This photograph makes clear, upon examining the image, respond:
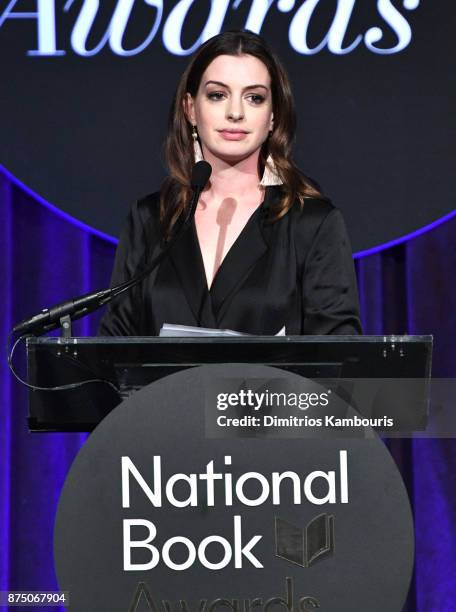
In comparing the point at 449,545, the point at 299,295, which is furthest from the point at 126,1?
the point at 449,545

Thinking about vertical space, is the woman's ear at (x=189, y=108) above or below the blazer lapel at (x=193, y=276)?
above

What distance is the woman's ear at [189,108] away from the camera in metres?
2.42

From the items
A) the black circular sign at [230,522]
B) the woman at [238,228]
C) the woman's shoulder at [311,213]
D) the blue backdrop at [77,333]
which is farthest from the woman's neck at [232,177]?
the black circular sign at [230,522]

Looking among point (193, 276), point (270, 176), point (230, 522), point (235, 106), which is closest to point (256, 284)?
point (193, 276)

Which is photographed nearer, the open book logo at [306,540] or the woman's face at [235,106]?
the open book logo at [306,540]

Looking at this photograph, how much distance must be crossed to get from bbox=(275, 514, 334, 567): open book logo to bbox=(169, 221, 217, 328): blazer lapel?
2.75ft

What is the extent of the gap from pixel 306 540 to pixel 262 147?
3.78 ft

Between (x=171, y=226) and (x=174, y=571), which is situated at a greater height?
(x=171, y=226)

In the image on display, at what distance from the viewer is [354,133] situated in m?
2.97

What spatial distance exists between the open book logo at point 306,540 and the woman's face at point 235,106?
3.43 feet

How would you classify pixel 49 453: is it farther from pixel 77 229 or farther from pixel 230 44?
pixel 230 44

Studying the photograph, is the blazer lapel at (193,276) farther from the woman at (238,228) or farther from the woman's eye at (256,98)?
the woman's eye at (256,98)

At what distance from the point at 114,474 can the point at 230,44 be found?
1169 mm

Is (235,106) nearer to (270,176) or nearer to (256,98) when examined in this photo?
(256,98)
